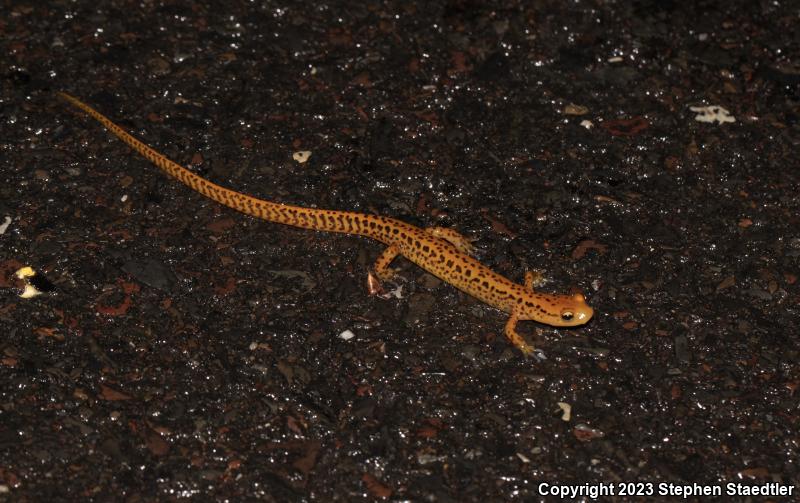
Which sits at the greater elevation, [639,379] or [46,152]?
[46,152]

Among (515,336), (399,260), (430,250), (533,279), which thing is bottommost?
(515,336)

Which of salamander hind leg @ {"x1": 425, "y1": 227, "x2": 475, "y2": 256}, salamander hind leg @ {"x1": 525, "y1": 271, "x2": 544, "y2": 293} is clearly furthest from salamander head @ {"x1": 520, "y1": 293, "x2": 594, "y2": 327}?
salamander hind leg @ {"x1": 425, "y1": 227, "x2": 475, "y2": 256}

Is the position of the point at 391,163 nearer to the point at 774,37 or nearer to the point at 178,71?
the point at 178,71

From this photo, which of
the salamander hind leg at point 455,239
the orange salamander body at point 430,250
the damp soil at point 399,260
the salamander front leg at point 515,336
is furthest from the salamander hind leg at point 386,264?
the salamander front leg at point 515,336

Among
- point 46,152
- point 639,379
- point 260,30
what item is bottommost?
point 639,379

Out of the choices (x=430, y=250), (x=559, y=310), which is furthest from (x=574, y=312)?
(x=430, y=250)

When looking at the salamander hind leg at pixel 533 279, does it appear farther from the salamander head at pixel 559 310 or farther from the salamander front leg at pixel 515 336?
the salamander front leg at pixel 515 336

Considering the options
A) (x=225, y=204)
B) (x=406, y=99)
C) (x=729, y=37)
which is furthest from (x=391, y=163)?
(x=729, y=37)

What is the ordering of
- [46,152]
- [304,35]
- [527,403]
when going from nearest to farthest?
[527,403] < [46,152] < [304,35]

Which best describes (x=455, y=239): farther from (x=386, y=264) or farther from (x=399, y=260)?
(x=386, y=264)
